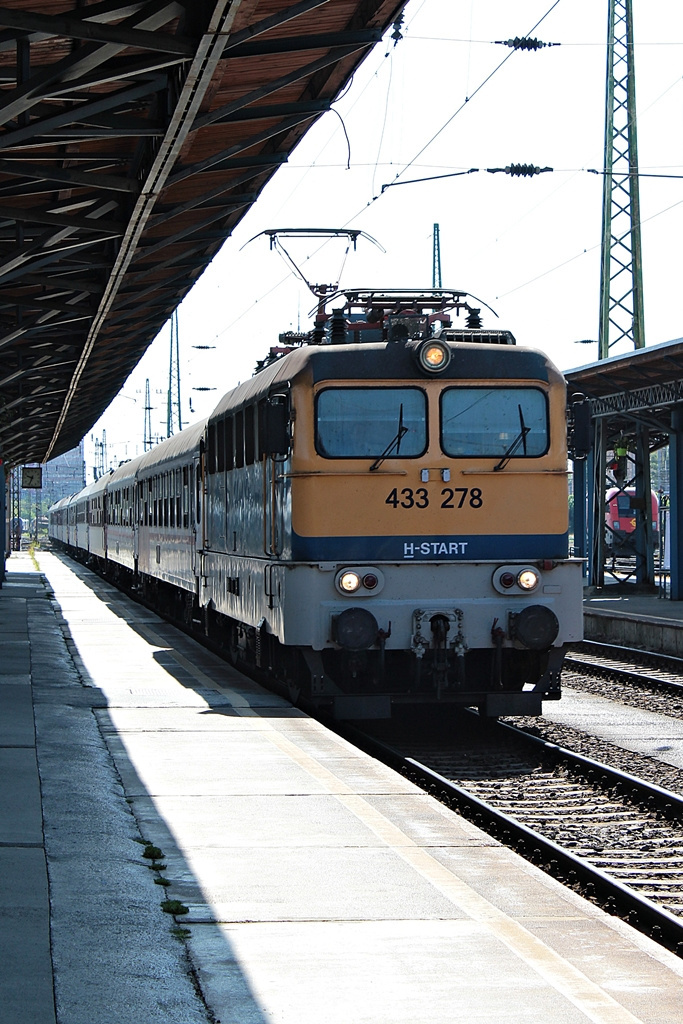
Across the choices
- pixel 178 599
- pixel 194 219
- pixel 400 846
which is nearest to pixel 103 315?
pixel 194 219

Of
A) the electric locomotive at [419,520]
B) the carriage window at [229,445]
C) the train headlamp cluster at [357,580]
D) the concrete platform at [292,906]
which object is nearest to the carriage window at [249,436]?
the carriage window at [229,445]

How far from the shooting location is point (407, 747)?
35.1 feet

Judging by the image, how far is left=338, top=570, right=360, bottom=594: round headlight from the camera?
10375 mm

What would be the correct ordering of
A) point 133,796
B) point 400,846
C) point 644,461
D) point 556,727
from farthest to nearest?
point 644,461 < point 556,727 < point 133,796 < point 400,846

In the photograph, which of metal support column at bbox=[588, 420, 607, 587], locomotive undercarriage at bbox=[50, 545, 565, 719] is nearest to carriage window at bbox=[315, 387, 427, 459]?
locomotive undercarriage at bbox=[50, 545, 565, 719]

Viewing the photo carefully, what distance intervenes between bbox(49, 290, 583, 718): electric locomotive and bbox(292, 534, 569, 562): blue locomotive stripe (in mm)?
11

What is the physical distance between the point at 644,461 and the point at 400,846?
25.0 metres

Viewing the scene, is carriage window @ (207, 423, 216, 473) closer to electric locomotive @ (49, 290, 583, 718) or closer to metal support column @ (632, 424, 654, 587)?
electric locomotive @ (49, 290, 583, 718)

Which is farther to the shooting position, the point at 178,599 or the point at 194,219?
the point at 178,599

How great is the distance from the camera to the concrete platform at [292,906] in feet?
14.2

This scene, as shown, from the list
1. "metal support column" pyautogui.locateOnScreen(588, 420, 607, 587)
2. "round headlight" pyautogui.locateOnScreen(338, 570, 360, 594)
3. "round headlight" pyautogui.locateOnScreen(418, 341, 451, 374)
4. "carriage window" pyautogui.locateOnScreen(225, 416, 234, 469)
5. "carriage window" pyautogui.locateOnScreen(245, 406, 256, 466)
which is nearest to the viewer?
"round headlight" pyautogui.locateOnScreen(338, 570, 360, 594)

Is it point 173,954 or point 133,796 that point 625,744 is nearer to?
point 133,796

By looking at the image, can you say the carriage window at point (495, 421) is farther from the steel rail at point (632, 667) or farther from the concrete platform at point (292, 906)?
the steel rail at point (632, 667)

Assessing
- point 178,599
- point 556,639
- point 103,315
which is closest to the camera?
point 556,639
